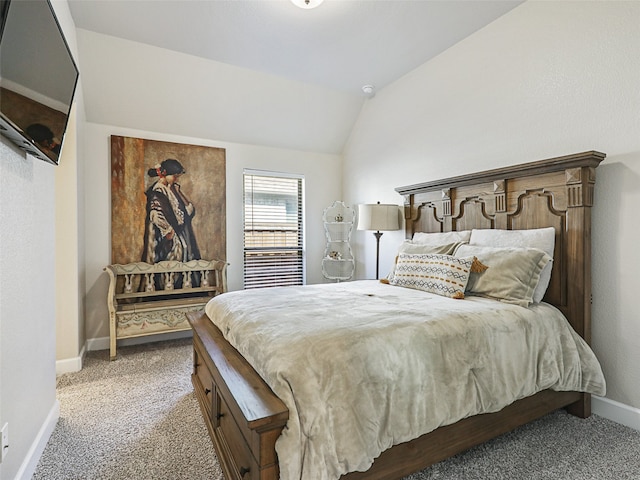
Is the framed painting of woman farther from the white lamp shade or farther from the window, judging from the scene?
the white lamp shade

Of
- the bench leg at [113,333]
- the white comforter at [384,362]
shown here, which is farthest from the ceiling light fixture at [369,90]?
the bench leg at [113,333]

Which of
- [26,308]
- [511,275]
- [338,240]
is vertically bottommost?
[26,308]

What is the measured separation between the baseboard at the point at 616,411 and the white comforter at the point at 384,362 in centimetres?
26

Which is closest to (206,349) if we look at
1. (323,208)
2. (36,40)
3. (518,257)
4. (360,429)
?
(360,429)

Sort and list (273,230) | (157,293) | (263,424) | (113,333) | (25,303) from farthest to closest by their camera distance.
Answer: (273,230)
(157,293)
(113,333)
(25,303)
(263,424)

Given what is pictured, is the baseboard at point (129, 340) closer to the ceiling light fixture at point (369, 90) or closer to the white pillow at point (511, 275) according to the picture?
the white pillow at point (511, 275)

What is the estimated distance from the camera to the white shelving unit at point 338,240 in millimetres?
→ 4637

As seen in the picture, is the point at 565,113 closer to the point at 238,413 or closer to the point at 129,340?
the point at 238,413

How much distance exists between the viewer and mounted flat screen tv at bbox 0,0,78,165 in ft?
3.67

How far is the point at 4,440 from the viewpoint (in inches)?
52.0

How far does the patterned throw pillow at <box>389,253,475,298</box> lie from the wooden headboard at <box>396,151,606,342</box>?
1.83 feet

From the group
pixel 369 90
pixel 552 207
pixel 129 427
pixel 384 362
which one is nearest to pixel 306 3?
pixel 369 90

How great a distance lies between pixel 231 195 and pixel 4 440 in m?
3.10

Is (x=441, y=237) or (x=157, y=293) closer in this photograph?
(x=441, y=237)
